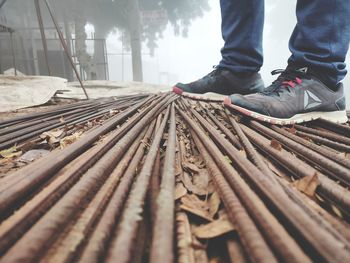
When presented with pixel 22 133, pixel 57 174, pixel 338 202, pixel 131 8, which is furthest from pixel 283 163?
pixel 131 8

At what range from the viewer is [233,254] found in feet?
1.42

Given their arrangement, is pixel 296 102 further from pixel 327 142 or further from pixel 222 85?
pixel 222 85

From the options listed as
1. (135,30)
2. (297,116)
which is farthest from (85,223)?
(135,30)

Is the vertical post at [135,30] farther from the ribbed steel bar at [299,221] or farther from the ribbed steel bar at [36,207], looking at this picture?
the ribbed steel bar at [299,221]

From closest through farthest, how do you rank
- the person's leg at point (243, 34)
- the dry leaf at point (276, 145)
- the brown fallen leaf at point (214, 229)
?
the brown fallen leaf at point (214, 229), the dry leaf at point (276, 145), the person's leg at point (243, 34)

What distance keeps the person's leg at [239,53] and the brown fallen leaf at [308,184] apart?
120 centimetres

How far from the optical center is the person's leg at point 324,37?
46.5 inches

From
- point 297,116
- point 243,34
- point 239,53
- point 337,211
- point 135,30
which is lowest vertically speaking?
point 337,211

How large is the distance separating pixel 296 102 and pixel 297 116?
0.28ft

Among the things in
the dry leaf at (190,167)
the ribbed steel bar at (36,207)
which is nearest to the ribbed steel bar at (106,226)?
the ribbed steel bar at (36,207)

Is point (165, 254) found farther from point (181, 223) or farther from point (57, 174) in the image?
point (57, 174)

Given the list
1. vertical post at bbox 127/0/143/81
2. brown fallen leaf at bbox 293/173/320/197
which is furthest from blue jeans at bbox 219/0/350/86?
vertical post at bbox 127/0/143/81

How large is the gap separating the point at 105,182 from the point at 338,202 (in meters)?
0.61

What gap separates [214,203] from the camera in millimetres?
609
